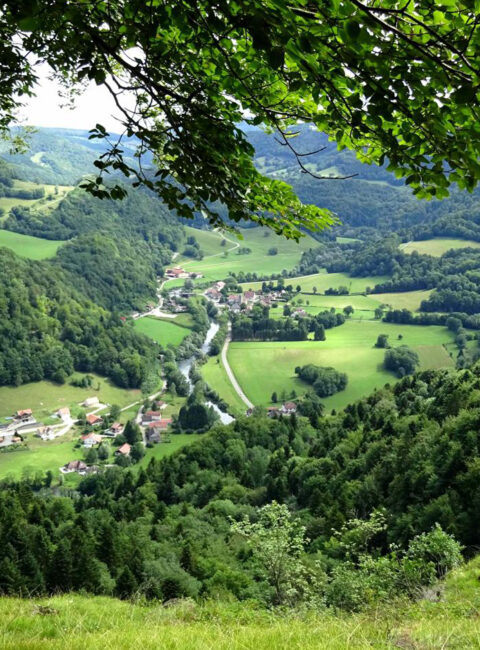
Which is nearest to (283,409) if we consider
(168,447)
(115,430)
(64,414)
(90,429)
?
(168,447)

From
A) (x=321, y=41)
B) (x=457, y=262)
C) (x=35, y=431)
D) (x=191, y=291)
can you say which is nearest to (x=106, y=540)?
(x=321, y=41)

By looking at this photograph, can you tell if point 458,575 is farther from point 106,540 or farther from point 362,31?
point 106,540

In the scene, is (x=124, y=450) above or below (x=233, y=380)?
below

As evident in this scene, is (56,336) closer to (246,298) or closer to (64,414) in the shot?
(64,414)

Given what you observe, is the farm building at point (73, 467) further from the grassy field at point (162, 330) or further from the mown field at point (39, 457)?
the grassy field at point (162, 330)

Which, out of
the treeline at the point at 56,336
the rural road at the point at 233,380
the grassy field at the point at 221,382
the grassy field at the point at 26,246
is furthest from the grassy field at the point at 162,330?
the grassy field at the point at 26,246

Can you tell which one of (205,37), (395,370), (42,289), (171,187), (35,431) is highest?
(205,37)
